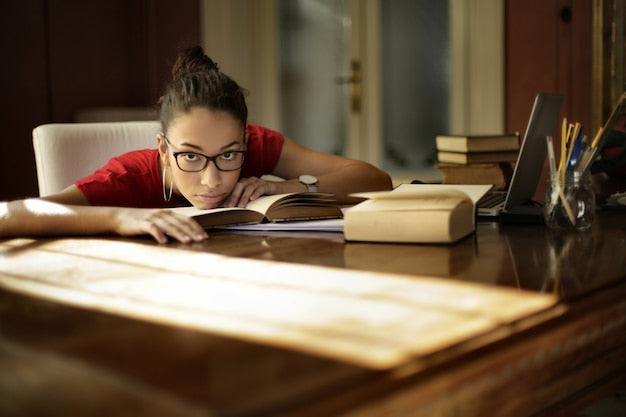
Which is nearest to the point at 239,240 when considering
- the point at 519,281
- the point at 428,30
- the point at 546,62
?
the point at 519,281

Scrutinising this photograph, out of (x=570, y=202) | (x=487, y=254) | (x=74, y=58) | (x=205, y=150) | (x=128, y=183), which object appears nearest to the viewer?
(x=487, y=254)

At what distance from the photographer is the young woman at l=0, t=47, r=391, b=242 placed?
1406 millimetres

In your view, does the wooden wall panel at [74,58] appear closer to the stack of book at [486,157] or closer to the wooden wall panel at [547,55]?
the wooden wall panel at [547,55]

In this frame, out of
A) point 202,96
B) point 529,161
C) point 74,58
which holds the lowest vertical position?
point 529,161

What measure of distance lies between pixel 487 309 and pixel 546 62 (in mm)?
3434

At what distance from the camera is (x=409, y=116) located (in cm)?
486

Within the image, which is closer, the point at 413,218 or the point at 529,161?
the point at 413,218

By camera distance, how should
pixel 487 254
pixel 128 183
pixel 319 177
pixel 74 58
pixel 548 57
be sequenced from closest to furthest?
1. pixel 487 254
2. pixel 128 183
3. pixel 319 177
4. pixel 548 57
5. pixel 74 58

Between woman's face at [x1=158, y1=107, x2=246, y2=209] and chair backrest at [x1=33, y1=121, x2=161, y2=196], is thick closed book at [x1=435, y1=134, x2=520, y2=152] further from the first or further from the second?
chair backrest at [x1=33, y1=121, x2=161, y2=196]

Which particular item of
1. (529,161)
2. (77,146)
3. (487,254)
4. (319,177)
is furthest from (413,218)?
(77,146)

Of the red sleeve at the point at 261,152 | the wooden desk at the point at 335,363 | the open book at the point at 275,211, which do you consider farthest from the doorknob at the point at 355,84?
the wooden desk at the point at 335,363

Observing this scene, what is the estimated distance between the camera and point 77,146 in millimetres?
2248

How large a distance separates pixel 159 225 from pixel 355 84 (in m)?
3.82

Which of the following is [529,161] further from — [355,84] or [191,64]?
[355,84]
